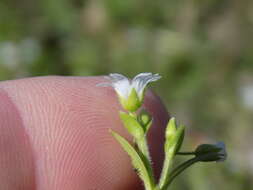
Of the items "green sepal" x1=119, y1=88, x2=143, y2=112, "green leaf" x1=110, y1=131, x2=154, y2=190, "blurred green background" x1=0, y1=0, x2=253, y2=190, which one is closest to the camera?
"green leaf" x1=110, y1=131, x2=154, y2=190

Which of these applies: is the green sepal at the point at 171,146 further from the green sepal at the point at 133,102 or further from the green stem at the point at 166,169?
the green sepal at the point at 133,102

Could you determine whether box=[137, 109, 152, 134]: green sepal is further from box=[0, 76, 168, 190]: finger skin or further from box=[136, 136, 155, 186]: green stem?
box=[0, 76, 168, 190]: finger skin

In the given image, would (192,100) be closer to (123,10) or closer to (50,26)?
(123,10)

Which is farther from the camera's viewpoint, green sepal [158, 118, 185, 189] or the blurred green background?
the blurred green background

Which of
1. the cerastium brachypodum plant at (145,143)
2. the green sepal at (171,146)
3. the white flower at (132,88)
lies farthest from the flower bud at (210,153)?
the white flower at (132,88)

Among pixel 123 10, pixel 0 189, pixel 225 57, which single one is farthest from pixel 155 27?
pixel 0 189

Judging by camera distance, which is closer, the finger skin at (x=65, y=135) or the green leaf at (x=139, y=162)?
the green leaf at (x=139, y=162)

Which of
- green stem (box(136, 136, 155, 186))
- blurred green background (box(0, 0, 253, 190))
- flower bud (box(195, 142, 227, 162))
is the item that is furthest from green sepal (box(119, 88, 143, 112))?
blurred green background (box(0, 0, 253, 190))
